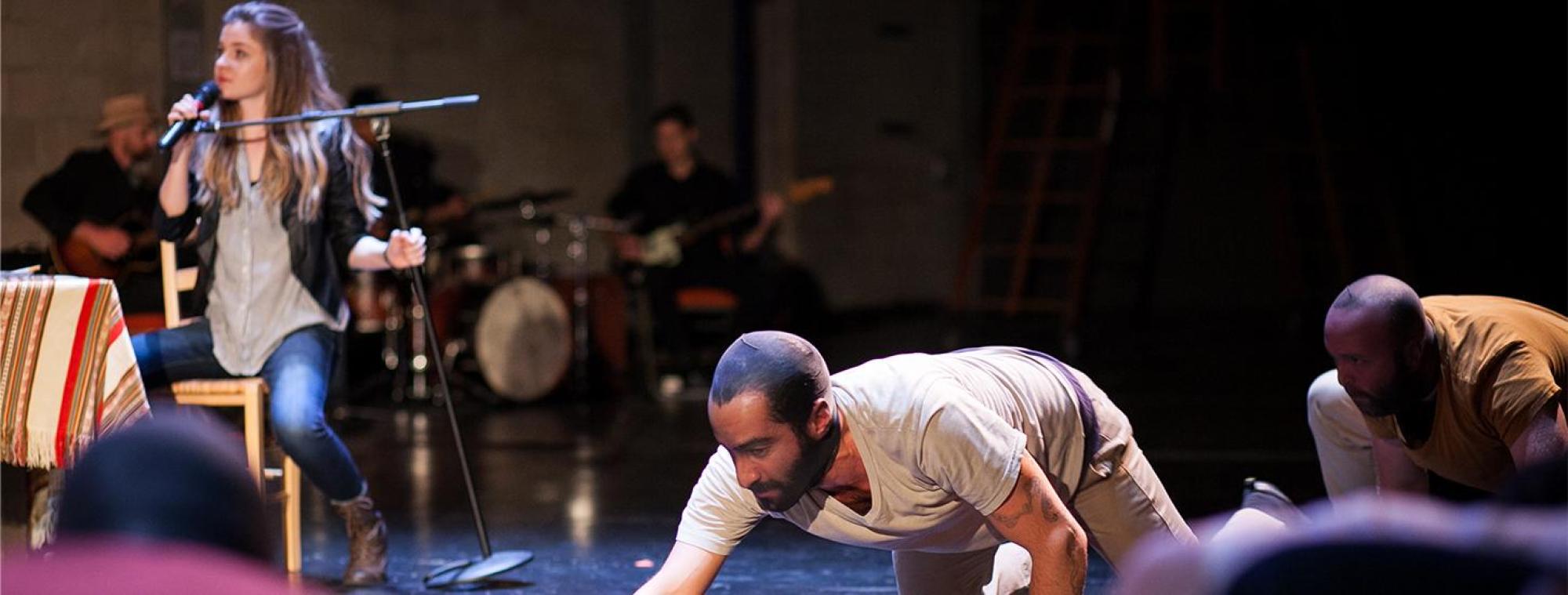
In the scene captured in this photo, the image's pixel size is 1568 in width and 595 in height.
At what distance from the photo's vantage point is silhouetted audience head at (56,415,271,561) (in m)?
1.27

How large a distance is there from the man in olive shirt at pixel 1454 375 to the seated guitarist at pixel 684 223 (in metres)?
4.88

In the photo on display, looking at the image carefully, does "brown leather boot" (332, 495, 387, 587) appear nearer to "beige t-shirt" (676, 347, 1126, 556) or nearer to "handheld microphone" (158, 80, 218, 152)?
"handheld microphone" (158, 80, 218, 152)

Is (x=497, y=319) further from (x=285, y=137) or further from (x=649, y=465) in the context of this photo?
(x=285, y=137)

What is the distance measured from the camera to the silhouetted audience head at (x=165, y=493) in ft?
4.16

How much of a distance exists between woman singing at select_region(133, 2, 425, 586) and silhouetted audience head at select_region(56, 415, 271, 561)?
251 cm

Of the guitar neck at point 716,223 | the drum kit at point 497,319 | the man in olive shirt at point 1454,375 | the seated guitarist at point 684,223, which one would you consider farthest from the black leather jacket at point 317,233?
the guitar neck at point 716,223

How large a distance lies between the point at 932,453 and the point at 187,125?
6.75 ft

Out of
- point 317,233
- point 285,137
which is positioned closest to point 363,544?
point 317,233

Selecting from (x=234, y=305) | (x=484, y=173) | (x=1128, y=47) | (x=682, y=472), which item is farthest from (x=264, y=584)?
(x=1128, y=47)

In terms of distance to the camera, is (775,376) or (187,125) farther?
(187,125)

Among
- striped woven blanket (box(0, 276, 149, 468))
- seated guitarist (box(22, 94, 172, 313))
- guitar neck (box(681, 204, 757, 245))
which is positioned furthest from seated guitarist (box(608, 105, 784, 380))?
striped woven blanket (box(0, 276, 149, 468))

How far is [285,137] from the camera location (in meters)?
3.99

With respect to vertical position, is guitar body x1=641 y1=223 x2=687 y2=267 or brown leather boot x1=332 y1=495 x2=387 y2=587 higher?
guitar body x1=641 y1=223 x2=687 y2=267

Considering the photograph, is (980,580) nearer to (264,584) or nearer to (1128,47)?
(264,584)
